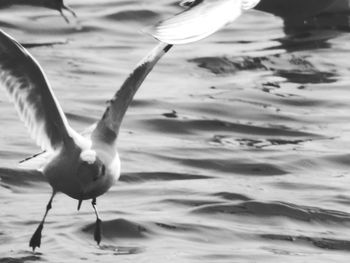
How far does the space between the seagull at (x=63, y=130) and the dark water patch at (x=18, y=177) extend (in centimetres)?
176

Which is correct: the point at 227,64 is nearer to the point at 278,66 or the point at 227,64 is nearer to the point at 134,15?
the point at 278,66

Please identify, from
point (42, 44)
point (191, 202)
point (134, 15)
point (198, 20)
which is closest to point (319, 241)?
point (191, 202)

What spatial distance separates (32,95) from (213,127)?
13.8ft

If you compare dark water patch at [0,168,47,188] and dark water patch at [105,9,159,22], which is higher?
dark water patch at [0,168,47,188]

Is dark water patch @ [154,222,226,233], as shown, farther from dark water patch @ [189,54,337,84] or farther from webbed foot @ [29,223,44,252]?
dark water patch @ [189,54,337,84]

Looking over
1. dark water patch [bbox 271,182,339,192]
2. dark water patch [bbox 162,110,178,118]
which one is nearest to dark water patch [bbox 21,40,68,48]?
dark water patch [bbox 162,110,178,118]

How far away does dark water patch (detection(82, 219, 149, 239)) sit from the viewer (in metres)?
9.58

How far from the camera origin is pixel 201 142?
12.6 m

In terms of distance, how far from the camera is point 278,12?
17250 mm

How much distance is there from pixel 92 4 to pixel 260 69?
3.91 m

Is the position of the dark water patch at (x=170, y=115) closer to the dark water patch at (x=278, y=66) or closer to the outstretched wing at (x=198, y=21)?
the dark water patch at (x=278, y=66)

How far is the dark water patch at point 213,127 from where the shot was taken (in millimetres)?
12898

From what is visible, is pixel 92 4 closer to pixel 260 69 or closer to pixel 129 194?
pixel 260 69

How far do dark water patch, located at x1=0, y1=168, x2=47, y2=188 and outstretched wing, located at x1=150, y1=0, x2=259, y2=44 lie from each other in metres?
3.85
